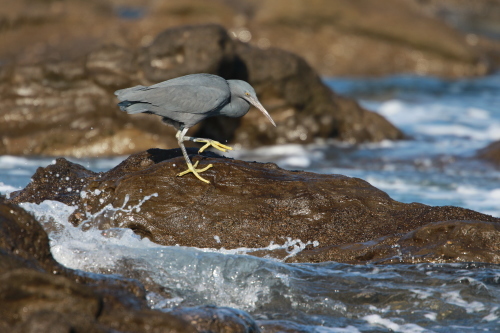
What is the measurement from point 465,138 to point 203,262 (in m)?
9.61

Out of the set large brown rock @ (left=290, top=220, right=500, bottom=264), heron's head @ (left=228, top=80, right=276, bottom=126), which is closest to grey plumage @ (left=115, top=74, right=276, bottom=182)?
heron's head @ (left=228, top=80, right=276, bottom=126)

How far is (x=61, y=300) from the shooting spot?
3271 millimetres

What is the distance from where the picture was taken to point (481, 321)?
451 cm

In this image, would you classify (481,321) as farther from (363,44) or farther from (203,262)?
(363,44)

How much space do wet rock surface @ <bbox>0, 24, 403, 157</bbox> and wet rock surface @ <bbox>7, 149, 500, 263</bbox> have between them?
523 cm

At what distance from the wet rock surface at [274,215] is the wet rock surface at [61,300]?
1455 mm

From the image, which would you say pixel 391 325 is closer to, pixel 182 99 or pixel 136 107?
pixel 182 99

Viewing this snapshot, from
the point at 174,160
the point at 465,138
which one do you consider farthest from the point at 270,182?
the point at 465,138

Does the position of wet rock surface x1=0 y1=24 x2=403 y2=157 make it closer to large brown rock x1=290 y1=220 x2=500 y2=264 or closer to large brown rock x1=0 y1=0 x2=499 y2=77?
large brown rock x1=290 y1=220 x2=500 y2=264

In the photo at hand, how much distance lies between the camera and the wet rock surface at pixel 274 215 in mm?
5109

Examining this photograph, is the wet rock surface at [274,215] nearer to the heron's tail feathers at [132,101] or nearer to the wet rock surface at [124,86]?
the heron's tail feathers at [132,101]

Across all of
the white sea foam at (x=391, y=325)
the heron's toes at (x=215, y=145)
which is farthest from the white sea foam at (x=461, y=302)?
the heron's toes at (x=215, y=145)

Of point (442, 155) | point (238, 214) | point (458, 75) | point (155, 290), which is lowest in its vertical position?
point (155, 290)

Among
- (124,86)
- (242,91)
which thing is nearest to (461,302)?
(242,91)
